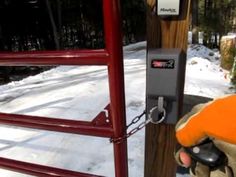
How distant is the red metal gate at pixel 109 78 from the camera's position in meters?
1.52

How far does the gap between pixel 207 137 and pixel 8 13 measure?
1392cm

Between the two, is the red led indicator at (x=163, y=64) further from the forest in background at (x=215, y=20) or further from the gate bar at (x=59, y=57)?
the forest in background at (x=215, y=20)

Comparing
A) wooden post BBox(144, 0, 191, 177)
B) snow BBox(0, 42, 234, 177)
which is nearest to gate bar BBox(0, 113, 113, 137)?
wooden post BBox(144, 0, 191, 177)

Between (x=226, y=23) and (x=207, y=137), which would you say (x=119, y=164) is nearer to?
(x=207, y=137)

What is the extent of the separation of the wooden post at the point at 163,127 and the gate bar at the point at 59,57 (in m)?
0.24

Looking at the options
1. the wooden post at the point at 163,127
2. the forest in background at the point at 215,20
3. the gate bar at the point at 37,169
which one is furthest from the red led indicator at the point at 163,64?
the forest in background at the point at 215,20

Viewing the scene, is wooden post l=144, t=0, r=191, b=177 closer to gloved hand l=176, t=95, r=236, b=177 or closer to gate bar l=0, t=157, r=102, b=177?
gate bar l=0, t=157, r=102, b=177

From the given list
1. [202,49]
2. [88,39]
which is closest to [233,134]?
[202,49]

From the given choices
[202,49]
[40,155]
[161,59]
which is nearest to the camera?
[161,59]

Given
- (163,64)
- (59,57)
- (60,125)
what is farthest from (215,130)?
(60,125)

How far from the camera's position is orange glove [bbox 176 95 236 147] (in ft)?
2.97

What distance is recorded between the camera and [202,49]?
1082 centimetres

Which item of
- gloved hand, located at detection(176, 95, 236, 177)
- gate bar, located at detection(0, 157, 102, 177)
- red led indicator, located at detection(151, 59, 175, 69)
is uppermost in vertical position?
red led indicator, located at detection(151, 59, 175, 69)

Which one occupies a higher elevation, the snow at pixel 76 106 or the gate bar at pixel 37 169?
the gate bar at pixel 37 169
